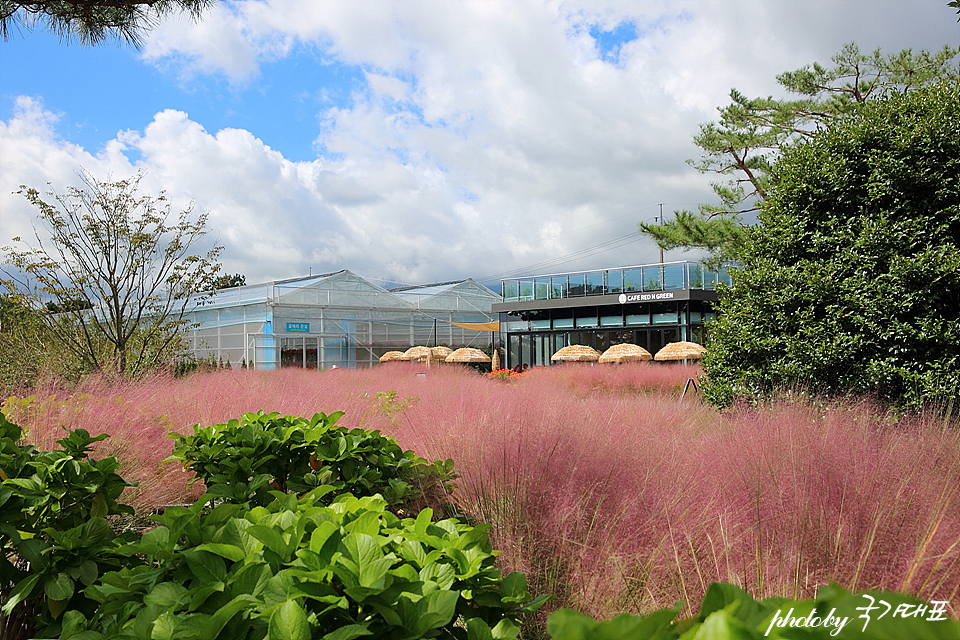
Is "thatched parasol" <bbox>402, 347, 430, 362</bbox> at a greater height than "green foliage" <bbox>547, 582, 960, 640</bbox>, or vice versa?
"green foliage" <bbox>547, 582, 960, 640</bbox>

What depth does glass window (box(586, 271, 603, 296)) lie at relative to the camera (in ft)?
84.1

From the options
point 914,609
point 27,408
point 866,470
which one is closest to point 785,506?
point 866,470

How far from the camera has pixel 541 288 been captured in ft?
90.5

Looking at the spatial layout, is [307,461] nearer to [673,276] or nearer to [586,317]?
[673,276]

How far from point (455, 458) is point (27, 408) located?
3566 millimetres

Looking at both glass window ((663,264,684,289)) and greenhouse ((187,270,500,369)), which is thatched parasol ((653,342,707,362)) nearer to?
glass window ((663,264,684,289))

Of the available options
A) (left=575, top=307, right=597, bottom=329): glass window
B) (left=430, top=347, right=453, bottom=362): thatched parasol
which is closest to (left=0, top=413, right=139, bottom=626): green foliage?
(left=430, top=347, right=453, bottom=362): thatched parasol

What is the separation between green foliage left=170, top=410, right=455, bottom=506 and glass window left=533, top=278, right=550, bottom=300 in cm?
2480

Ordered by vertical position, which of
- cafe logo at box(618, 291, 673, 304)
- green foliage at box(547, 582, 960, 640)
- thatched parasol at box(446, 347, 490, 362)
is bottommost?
thatched parasol at box(446, 347, 490, 362)

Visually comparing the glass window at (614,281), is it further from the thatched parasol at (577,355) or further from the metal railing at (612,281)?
the thatched parasol at (577,355)

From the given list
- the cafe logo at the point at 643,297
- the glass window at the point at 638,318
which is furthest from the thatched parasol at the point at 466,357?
the glass window at the point at 638,318

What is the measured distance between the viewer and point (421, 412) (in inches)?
167

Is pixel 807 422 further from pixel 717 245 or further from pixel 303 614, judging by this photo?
pixel 717 245

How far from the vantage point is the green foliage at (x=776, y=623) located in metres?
0.69
